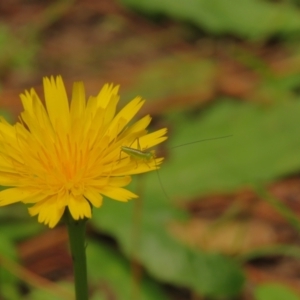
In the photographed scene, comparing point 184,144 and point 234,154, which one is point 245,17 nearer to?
point 234,154

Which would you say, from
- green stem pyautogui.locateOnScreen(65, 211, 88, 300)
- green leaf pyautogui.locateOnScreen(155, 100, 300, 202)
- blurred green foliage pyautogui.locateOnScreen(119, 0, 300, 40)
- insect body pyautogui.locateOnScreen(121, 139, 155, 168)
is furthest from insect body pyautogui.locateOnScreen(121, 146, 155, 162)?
blurred green foliage pyautogui.locateOnScreen(119, 0, 300, 40)

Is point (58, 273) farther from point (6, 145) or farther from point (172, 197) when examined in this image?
point (6, 145)

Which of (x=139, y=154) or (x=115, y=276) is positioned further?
(x=115, y=276)

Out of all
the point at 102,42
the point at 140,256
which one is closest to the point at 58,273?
the point at 140,256

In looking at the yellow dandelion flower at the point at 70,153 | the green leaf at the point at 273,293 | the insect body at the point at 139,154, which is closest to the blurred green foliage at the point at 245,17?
the green leaf at the point at 273,293

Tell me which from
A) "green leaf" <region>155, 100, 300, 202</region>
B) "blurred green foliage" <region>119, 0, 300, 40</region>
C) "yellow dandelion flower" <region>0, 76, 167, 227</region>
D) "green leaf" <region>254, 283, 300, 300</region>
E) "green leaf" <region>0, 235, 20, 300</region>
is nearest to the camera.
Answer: "yellow dandelion flower" <region>0, 76, 167, 227</region>

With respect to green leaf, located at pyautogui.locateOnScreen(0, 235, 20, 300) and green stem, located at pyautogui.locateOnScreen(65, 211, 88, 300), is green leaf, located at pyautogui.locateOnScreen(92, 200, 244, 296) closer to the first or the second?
green leaf, located at pyautogui.locateOnScreen(0, 235, 20, 300)

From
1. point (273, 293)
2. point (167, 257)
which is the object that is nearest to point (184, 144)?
point (167, 257)

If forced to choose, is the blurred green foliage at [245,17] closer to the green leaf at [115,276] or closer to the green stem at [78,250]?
the green leaf at [115,276]
